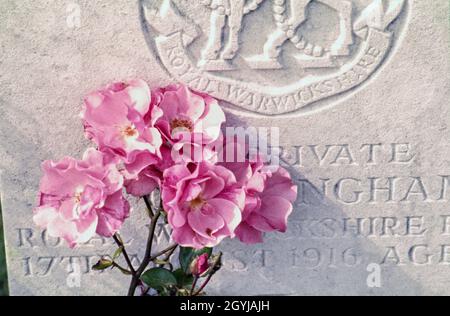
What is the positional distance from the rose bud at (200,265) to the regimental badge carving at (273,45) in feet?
1.34

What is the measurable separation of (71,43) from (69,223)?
Result: 0.45 metres

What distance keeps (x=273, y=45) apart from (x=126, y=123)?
414 millimetres

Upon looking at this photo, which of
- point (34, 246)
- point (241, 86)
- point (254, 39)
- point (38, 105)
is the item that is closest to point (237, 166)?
point (241, 86)

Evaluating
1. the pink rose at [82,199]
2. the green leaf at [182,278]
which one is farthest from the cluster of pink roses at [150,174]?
the green leaf at [182,278]

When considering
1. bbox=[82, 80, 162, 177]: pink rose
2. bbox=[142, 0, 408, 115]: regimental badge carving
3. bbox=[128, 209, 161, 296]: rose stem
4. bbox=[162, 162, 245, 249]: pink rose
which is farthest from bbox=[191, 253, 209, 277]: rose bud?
bbox=[142, 0, 408, 115]: regimental badge carving

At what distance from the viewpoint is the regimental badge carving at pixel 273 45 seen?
155cm

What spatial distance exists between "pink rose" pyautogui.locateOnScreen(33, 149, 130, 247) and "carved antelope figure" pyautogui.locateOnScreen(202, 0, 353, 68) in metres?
0.39

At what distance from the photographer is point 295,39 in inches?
62.1

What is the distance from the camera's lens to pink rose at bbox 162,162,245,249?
1.45 m

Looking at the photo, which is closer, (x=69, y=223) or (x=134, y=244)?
(x=69, y=223)

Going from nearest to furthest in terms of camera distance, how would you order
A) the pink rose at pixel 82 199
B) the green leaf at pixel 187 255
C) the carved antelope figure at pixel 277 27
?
the pink rose at pixel 82 199 < the carved antelope figure at pixel 277 27 < the green leaf at pixel 187 255

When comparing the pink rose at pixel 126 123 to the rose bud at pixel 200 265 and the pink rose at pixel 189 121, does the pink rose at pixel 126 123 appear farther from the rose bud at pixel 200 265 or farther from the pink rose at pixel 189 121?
the rose bud at pixel 200 265

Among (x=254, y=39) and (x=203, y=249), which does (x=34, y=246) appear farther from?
(x=254, y=39)

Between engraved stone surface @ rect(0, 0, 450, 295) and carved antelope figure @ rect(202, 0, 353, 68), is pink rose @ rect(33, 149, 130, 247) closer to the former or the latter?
engraved stone surface @ rect(0, 0, 450, 295)
